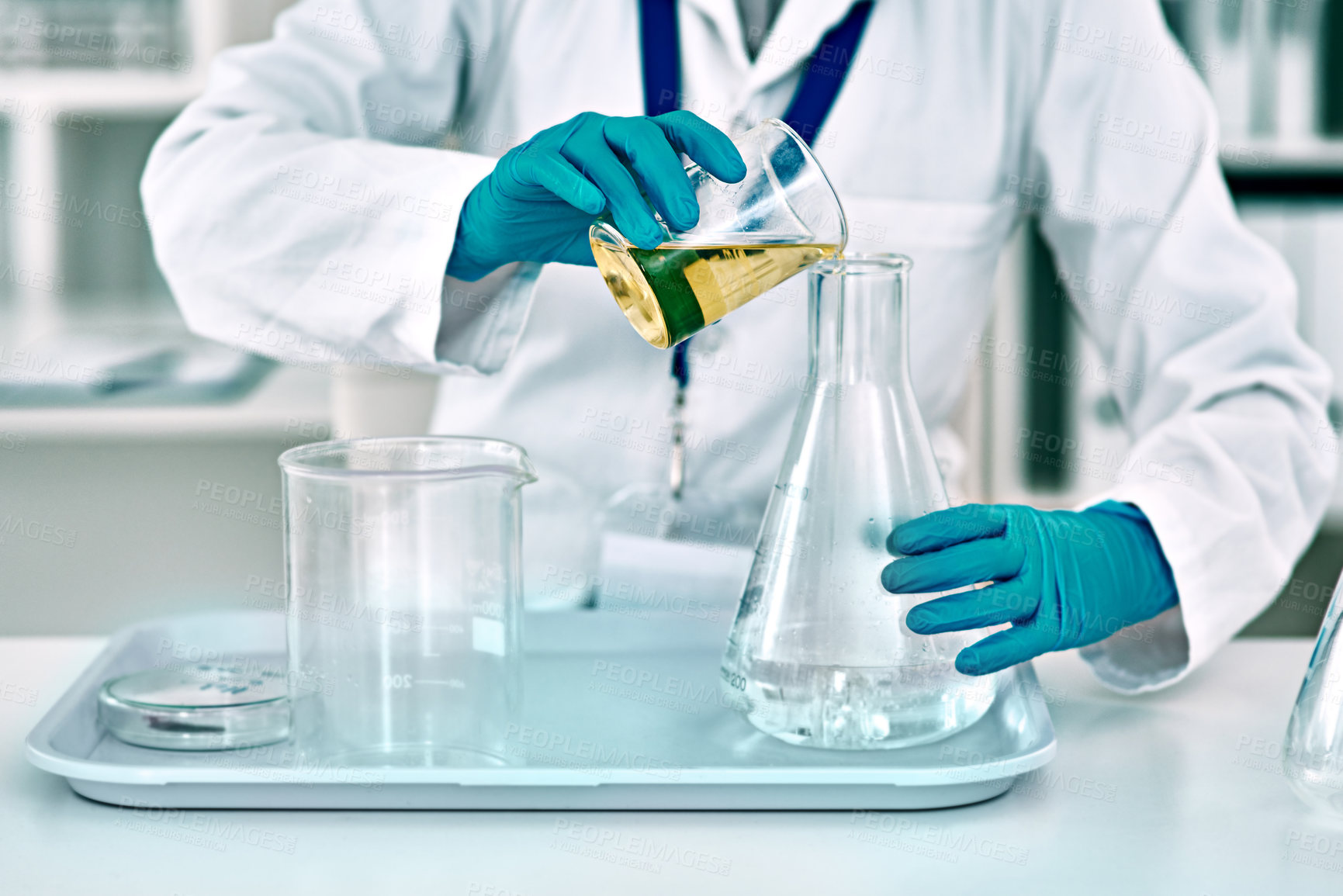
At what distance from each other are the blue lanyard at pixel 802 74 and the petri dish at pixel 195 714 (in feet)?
1.93

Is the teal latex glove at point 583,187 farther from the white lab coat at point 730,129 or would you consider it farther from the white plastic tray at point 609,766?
the white plastic tray at point 609,766

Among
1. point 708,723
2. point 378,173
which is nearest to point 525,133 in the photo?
point 378,173

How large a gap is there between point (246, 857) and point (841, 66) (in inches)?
37.3

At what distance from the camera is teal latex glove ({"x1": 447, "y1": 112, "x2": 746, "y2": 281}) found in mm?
757

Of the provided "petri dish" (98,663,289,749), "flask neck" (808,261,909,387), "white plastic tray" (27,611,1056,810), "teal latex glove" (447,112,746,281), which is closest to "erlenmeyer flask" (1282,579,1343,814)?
"white plastic tray" (27,611,1056,810)

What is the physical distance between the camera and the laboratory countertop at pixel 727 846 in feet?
2.13

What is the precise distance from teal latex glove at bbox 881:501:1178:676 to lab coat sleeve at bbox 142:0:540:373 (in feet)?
1.53

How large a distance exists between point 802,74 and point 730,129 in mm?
98

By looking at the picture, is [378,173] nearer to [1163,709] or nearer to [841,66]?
[841,66]

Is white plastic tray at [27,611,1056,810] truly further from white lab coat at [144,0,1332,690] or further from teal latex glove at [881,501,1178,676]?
white lab coat at [144,0,1332,690]

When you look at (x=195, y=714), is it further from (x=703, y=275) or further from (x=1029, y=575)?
(x=1029, y=575)

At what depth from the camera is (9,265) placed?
9.50 ft

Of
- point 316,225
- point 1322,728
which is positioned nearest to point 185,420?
point 316,225

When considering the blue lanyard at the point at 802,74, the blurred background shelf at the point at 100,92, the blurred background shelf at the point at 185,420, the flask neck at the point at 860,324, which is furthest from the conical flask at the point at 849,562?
the blurred background shelf at the point at 100,92
